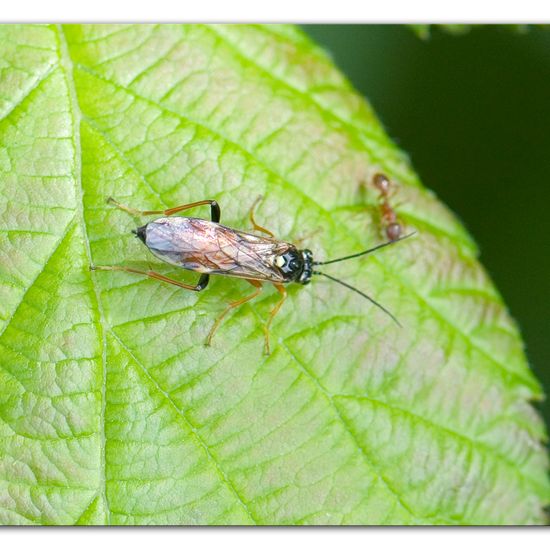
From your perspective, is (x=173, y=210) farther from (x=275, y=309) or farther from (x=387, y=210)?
(x=387, y=210)

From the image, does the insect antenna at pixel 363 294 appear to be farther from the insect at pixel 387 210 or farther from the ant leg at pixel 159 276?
the ant leg at pixel 159 276

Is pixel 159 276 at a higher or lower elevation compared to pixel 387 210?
lower

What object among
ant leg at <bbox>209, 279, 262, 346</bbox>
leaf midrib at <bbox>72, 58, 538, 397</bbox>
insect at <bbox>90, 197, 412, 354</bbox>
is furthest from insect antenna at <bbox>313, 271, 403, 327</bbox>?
ant leg at <bbox>209, 279, 262, 346</bbox>

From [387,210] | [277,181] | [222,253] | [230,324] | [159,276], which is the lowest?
[230,324]

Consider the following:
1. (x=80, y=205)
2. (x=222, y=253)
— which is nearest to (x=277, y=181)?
(x=222, y=253)

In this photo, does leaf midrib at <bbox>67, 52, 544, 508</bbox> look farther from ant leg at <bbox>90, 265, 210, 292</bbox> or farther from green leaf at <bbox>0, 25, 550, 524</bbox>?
ant leg at <bbox>90, 265, 210, 292</bbox>

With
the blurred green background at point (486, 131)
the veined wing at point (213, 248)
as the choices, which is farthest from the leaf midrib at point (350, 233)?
the blurred green background at point (486, 131)
